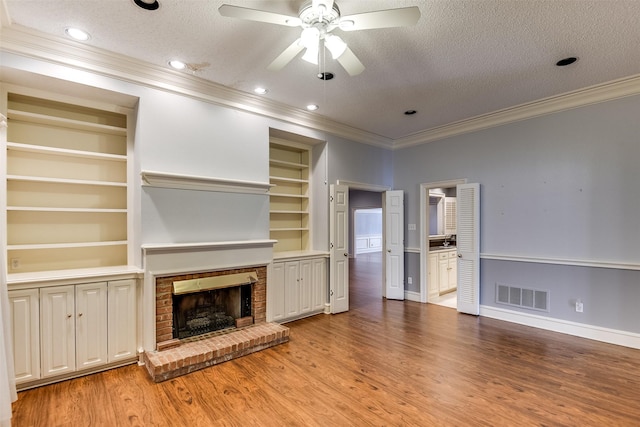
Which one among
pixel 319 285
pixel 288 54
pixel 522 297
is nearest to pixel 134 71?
pixel 288 54

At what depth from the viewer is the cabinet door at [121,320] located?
118 inches

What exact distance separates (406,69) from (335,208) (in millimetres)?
2266

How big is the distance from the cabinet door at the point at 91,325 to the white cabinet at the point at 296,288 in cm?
179

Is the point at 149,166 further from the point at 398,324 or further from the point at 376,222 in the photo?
the point at 376,222

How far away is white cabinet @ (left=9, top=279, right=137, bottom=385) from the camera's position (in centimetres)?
261

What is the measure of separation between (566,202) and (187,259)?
4.78 m

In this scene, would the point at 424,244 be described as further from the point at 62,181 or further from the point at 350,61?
the point at 62,181

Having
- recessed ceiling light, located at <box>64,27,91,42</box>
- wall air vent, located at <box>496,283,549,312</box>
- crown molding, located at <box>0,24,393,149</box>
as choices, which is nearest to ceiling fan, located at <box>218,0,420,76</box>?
crown molding, located at <box>0,24,393,149</box>

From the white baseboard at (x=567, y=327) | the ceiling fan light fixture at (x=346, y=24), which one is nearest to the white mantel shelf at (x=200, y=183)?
Answer: the ceiling fan light fixture at (x=346, y=24)

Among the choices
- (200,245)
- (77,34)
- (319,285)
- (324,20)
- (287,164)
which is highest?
(77,34)

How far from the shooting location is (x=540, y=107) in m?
4.22

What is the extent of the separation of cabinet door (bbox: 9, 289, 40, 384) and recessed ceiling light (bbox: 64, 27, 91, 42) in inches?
88.2

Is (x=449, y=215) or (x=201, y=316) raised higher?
(x=449, y=215)

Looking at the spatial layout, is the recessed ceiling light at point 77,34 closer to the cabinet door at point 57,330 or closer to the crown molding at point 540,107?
the cabinet door at point 57,330
